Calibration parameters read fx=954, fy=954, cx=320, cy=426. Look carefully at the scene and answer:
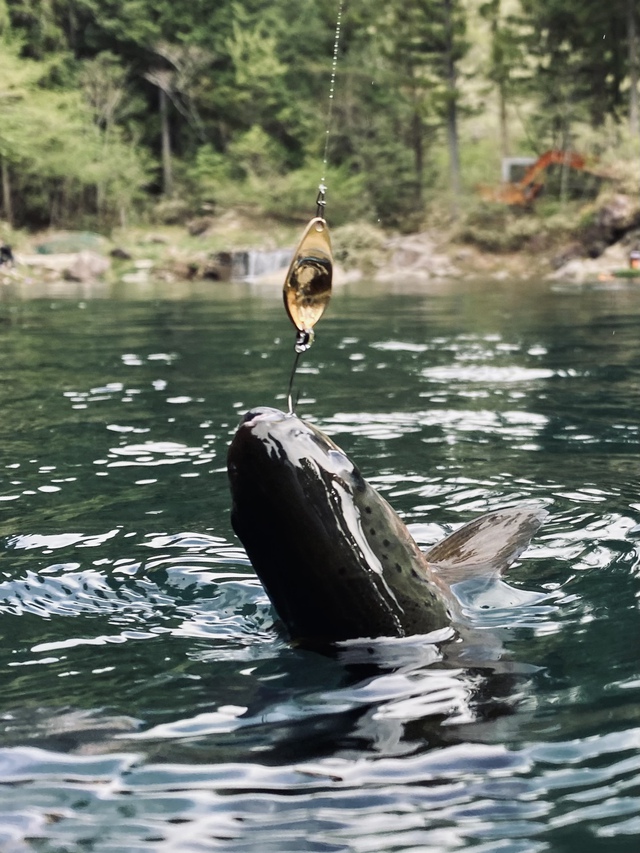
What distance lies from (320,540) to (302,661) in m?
0.40

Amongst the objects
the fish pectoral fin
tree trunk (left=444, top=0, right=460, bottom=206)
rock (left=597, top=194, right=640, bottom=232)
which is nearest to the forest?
tree trunk (left=444, top=0, right=460, bottom=206)

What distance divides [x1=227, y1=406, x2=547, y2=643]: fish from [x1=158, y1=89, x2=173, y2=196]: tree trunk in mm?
41511

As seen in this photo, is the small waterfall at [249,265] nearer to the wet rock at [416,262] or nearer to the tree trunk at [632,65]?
the wet rock at [416,262]

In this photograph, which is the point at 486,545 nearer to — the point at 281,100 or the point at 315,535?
the point at 315,535

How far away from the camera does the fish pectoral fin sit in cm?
332

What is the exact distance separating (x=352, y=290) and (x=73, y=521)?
65.4ft

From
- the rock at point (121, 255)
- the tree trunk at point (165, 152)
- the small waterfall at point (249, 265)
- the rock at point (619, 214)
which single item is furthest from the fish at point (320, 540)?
the tree trunk at point (165, 152)

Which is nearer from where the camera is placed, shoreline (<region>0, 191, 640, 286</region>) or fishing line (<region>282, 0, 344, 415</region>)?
fishing line (<region>282, 0, 344, 415</region>)

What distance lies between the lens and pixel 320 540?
8.69 feet

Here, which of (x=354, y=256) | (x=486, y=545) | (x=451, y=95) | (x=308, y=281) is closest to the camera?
(x=308, y=281)

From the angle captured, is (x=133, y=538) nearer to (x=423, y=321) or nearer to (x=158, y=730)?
(x=158, y=730)

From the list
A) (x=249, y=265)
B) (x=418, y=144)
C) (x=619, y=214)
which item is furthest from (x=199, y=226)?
(x=619, y=214)

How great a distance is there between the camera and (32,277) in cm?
2973

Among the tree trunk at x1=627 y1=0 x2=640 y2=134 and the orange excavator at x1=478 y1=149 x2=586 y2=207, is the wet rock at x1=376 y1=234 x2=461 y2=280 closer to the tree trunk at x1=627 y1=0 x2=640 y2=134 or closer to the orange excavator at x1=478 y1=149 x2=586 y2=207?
the orange excavator at x1=478 y1=149 x2=586 y2=207
